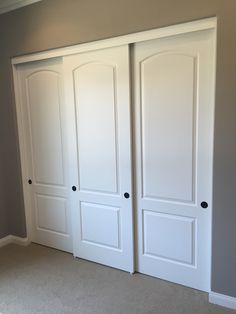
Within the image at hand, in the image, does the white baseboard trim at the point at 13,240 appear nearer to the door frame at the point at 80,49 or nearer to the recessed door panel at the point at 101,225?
the door frame at the point at 80,49

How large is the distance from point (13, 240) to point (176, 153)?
2409 mm

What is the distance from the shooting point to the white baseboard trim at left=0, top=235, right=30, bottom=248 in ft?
11.4

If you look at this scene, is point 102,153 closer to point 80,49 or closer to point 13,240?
point 80,49

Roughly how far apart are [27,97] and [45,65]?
434 millimetres

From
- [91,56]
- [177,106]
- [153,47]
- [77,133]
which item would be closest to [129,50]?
[153,47]

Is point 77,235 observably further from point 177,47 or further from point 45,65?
point 177,47

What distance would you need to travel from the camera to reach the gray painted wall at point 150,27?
2.05 m

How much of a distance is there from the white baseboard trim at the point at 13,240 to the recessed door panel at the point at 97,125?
1224 mm

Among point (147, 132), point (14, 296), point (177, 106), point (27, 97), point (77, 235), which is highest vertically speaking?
point (27, 97)

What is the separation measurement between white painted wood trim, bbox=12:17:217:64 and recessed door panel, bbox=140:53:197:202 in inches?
6.9

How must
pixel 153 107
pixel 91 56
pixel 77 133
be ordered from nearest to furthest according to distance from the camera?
1. pixel 153 107
2. pixel 91 56
3. pixel 77 133

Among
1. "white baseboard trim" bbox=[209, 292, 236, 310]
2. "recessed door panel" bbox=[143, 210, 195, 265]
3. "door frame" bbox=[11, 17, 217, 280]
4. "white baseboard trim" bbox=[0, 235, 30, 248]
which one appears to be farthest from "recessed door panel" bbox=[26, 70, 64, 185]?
"white baseboard trim" bbox=[209, 292, 236, 310]

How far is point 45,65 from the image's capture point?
3.03 metres

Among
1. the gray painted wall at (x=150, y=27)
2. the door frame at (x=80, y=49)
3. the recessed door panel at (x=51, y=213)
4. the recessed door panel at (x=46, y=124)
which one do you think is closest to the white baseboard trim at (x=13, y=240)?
the door frame at (x=80, y=49)
